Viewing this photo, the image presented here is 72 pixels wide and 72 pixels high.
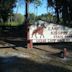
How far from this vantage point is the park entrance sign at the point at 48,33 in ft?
59.9

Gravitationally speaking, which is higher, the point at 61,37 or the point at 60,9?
the point at 60,9

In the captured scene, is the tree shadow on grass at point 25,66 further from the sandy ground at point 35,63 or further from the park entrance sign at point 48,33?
the park entrance sign at point 48,33

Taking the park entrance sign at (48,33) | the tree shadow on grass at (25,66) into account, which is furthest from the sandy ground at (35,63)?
the park entrance sign at (48,33)

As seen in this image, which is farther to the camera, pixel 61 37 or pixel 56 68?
pixel 61 37

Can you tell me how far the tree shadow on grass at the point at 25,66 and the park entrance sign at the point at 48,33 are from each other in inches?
195

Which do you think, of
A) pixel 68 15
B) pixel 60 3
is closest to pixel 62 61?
pixel 60 3

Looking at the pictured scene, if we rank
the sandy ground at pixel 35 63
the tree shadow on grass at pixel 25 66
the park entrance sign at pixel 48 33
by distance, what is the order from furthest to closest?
the park entrance sign at pixel 48 33, the sandy ground at pixel 35 63, the tree shadow on grass at pixel 25 66

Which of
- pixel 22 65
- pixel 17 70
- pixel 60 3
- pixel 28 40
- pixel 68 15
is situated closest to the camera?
pixel 17 70

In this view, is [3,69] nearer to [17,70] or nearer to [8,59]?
[17,70]

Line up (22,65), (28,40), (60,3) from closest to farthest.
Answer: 1. (22,65)
2. (28,40)
3. (60,3)

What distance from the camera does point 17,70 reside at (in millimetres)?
10820

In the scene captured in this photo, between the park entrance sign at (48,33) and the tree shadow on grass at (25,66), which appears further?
the park entrance sign at (48,33)

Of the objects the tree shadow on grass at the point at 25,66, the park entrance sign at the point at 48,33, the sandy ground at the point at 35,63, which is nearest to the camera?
the tree shadow on grass at the point at 25,66

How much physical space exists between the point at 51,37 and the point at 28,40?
5.04ft
